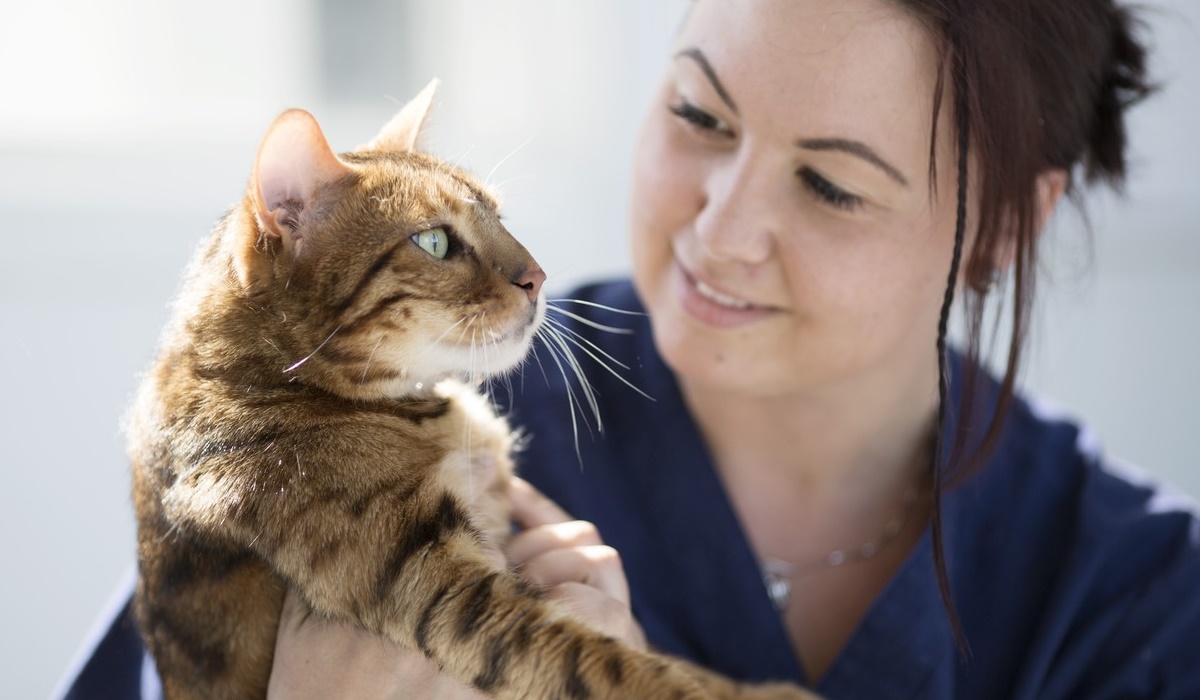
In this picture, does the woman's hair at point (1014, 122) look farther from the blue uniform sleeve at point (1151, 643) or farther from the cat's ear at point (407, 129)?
the cat's ear at point (407, 129)

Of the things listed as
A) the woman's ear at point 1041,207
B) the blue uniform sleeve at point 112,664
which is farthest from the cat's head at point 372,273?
the woman's ear at point 1041,207

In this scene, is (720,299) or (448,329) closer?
(448,329)

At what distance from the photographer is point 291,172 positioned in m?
0.70

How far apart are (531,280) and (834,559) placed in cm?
64

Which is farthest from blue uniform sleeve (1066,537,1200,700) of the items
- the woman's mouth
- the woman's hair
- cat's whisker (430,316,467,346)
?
cat's whisker (430,316,467,346)

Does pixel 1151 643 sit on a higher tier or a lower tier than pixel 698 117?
lower

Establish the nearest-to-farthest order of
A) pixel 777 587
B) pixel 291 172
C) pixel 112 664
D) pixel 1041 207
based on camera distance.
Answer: pixel 291 172 → pixel 112 664 → pixel 1041 207 → pixel 777 587

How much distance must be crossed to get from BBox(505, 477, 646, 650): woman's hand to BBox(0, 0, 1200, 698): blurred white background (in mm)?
528

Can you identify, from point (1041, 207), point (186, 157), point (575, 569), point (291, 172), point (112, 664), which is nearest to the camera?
point (291, 172)

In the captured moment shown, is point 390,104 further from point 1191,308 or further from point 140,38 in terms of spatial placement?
point 1191,308

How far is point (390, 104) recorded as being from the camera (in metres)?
1.72

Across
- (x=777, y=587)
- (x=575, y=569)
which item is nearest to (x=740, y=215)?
(x=575, y=569)

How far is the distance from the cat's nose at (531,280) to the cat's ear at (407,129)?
0.53 ft

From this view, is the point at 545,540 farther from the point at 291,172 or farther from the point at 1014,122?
the point at 1014,122
